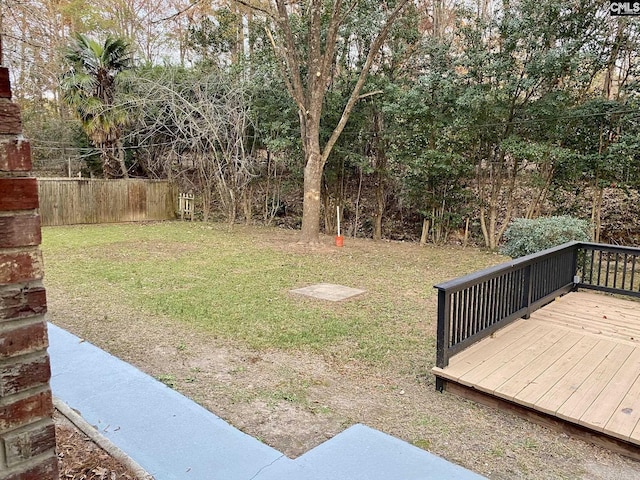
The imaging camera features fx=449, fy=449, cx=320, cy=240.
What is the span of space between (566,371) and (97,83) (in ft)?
41.6

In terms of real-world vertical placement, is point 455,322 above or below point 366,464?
above

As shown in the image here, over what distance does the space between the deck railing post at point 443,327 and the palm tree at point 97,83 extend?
10630 millimetres

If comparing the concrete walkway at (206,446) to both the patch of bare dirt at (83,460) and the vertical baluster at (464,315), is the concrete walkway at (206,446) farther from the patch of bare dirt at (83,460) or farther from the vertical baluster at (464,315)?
the vertical baluster at (464,315)

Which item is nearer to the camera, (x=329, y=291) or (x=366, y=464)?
(x=366, y=464)

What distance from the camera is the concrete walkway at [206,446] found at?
2111 mm

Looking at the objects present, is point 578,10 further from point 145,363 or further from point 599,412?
point 145,363

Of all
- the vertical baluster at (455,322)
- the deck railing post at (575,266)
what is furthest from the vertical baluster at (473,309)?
the deck railing post at (575,266)

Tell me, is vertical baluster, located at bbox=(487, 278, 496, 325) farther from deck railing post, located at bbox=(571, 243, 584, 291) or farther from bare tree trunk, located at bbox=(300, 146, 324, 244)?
bare tree trunk, located at bbox=(300, 146, 324, 244)

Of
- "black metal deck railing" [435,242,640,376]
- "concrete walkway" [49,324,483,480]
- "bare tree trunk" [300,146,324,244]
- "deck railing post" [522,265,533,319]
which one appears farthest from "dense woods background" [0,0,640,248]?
"deck railing post" [522,265,533,319]

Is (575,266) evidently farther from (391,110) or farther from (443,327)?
(391,110)

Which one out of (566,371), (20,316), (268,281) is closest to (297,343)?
(566,371)

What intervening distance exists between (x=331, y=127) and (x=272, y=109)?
1635 mm

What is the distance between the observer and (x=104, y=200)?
42.4 feet

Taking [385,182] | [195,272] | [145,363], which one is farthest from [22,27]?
[385,182]
